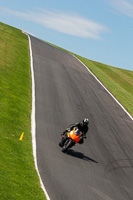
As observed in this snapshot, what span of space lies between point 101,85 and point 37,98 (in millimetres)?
12523

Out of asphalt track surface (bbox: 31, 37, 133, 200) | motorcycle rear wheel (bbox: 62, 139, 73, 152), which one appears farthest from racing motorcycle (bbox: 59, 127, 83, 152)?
asphalt track surface (bbox: 31, 37, 133, 200)

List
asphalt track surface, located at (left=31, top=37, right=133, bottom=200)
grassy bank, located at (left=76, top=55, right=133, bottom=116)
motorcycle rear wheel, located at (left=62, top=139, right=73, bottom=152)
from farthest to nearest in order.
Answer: grassy bank, located at (left=76, top=55, right=133, bottom=116), motorcycle rear wheel, located at (left=62, top=139, right=73, bottom=152), asphalt track surface, located at (left=31, top=37, right=133, bottom=200)

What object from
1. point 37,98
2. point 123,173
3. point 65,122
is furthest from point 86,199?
point 37,98

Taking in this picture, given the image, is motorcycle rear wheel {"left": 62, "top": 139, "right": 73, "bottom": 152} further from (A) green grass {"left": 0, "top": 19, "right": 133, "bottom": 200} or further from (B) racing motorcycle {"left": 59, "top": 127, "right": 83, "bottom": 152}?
(A) green grass {"left": 0, "top": 19, "right": 133, "bottom": 200}

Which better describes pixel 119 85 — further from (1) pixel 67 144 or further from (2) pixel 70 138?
(1) pixel 67 144

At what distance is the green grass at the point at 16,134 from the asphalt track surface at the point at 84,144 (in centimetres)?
56

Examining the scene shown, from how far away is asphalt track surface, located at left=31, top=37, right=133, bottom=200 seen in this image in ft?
37.9

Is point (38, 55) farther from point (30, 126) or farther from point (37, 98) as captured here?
point (30, 126)

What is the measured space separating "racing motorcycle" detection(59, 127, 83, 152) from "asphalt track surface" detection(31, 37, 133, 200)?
1.08 feet

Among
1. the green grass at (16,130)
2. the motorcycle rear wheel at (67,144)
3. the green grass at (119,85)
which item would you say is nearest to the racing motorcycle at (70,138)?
the motorcycle rear wheel at (67,144)

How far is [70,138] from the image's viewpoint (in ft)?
47.3

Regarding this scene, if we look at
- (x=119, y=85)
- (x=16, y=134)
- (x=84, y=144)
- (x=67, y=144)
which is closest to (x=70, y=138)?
(x=67, y=144)

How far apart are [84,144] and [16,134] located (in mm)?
3754

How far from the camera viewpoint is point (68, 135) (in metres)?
14.6
